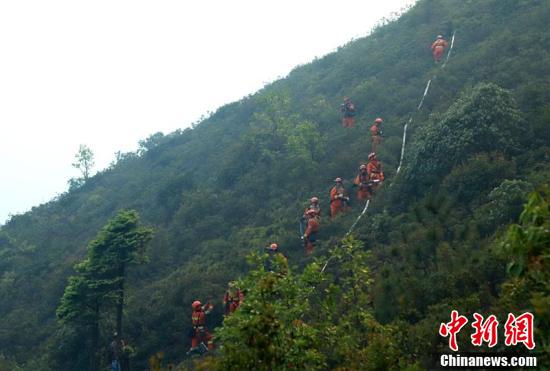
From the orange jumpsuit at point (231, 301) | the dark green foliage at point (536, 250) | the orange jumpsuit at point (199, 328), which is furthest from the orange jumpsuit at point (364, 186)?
the dark green foliage at point (536, 250)

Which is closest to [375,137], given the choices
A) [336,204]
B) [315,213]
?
[336,204]

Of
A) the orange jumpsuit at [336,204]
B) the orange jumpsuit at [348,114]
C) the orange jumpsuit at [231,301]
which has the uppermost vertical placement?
the orange jumpsuit at [348,114]

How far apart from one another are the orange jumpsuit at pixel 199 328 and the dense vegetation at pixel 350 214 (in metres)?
0.45

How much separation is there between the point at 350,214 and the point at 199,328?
A: 559cm

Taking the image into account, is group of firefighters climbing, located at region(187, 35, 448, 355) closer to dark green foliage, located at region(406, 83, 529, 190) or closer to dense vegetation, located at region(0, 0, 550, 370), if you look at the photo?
dense vegetation, located at region(0, 0, 550, 370)

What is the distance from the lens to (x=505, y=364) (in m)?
5.38

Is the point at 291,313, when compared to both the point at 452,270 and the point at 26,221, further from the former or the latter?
the point at 26,221

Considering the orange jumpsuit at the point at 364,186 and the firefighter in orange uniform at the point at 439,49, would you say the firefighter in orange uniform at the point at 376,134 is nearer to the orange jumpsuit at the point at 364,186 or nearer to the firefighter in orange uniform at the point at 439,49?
the orange jumpsuit at the point at 364,186

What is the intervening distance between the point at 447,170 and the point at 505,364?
29.5ft

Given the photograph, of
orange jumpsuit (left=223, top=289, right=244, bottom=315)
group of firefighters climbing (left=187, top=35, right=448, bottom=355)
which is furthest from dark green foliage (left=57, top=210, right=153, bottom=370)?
orange jumpsuit (left=223, top=289, right=244, bottom=315)

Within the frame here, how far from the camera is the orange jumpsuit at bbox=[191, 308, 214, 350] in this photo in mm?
13617

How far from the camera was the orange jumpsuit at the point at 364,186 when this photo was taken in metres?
16.4

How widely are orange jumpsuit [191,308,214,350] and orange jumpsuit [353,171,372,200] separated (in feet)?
19.8

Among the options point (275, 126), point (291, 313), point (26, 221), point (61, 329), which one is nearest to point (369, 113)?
point (275, 126)
